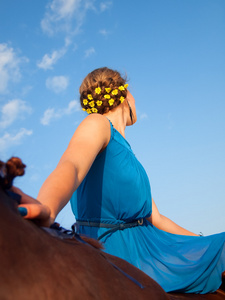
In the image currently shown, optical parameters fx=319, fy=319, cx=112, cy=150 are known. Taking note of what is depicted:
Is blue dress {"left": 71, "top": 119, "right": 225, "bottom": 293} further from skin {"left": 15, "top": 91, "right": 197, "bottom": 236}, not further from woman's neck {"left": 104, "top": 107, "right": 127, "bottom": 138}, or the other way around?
woman's neck {"left": 104, "top": 107, "right": 127, "bottom": 138}

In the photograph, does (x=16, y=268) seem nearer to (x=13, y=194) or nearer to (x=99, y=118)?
(x=13, y=194)

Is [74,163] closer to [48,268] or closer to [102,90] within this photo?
[48,268]

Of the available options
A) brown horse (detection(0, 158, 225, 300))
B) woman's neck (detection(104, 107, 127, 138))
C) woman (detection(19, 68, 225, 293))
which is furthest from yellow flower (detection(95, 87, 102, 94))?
brown horse (detection(0, 158, 225, 300))

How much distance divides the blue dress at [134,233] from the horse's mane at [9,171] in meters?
1.05

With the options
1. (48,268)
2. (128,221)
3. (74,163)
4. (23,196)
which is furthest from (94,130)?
(48,268)

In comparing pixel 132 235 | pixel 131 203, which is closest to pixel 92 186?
pixel 131 203

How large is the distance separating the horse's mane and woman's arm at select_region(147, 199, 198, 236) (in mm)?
1954

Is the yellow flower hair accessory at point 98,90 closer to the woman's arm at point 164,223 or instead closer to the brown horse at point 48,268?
the woman's arm at point 164,223

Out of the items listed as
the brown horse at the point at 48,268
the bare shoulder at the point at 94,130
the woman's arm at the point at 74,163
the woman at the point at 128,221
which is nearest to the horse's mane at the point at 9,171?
the brown horse at the point at 48,268

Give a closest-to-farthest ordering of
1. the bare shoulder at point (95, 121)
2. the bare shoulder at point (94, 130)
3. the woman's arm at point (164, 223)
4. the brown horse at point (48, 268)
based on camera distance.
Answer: the brown horse at point (48, 268) < the bare shoulder at point (94, 130) < the bare shoulder at point (95, 121) < the woman's arm at point (164, 223)

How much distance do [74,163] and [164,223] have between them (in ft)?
5.23

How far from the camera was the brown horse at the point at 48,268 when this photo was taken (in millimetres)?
485

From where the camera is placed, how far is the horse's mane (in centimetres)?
59

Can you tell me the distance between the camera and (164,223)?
252 cm
